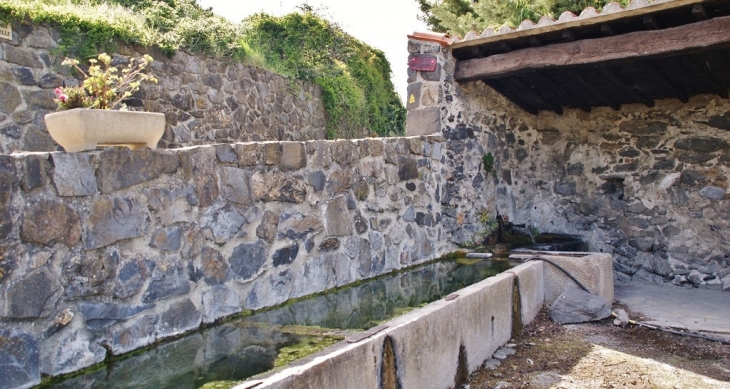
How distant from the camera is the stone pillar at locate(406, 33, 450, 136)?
6.12 metres

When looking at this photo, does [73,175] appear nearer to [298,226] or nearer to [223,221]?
[223,221]

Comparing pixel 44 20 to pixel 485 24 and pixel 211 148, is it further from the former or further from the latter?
pixel 485 24

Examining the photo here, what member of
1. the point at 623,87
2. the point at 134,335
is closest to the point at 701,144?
the point at 623,87

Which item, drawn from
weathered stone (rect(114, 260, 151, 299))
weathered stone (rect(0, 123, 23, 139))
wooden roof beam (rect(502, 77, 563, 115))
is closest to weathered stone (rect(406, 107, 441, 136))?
wooden roof beam (rect(502, 77, 563, 115))

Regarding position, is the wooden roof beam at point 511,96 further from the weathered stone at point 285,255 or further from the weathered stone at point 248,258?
the weathered stone at point 248,258

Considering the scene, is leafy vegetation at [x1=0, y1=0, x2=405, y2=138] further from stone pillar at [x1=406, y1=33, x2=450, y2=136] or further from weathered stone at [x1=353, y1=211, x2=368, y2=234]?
weathered stone at [x1=353, y1=211, x2=368, y2=234]

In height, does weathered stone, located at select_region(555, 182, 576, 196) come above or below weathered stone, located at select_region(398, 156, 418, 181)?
below

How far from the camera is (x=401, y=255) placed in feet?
17.3

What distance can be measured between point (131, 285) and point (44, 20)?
423cm

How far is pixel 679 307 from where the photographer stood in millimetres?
5559

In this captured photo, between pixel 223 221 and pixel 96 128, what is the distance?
967 mm

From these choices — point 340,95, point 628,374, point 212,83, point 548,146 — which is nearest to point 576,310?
point 628,374

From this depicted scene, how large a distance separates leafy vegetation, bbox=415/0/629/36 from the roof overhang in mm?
4023

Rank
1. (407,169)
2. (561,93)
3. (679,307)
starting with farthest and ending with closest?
1. (561,93)
2. (679,307)
3. (407,169)
